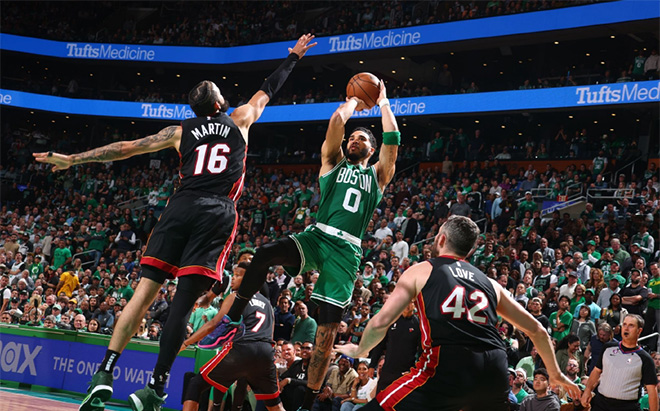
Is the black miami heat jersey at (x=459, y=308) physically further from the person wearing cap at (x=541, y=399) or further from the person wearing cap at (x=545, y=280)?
the person wearing cap at (x=545, y=280)

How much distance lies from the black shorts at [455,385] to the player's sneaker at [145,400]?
1.44m

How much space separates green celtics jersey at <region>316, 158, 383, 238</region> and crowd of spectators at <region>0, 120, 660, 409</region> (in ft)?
17.7

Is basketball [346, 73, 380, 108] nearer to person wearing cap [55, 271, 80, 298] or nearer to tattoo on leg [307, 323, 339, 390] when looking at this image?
tattoo on leg [307, 323, 339, 390]

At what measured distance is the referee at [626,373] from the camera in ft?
30.0

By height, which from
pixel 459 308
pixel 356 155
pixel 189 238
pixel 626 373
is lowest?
pixel 626 373

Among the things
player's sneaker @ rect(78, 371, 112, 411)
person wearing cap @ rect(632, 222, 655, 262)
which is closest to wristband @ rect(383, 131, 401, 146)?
player's sneaker @ rect(78, 371, 112, 411)

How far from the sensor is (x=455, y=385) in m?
4.67

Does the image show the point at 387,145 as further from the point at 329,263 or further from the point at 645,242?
the point at 645,242

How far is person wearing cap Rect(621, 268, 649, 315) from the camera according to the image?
13.0m

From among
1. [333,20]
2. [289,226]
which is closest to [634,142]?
[289,226]

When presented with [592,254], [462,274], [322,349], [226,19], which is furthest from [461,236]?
[226,19]

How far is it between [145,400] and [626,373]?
6.64m

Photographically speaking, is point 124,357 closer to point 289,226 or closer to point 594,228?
point 289,226

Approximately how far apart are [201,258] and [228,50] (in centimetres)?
3077
